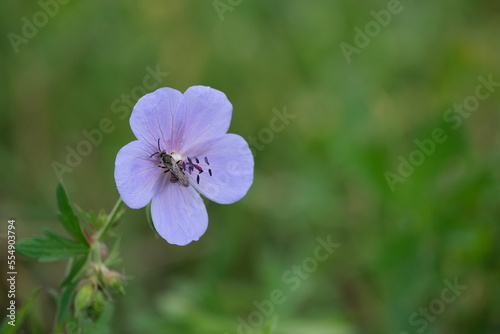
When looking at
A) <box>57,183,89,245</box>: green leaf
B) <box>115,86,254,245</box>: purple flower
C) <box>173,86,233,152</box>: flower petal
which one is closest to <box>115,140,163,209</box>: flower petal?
<box>115,86,254,245</box>: purple flower

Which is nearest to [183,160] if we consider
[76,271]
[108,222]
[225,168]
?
[225,168]

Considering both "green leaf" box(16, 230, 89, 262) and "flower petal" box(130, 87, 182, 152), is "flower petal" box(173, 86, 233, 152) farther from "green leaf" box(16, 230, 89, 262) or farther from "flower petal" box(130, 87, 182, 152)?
"green leaf" box(16, 230, 89, 262)

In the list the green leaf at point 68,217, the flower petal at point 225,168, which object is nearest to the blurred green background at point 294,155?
the green leaf at point 68,217

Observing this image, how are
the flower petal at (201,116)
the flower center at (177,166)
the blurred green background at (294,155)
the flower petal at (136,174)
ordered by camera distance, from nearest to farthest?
1. the flower petal at (136,174)
2. the flower petal at (201,116)
3. the flower center at (177,166)
4. the blurred green background at (294,155)

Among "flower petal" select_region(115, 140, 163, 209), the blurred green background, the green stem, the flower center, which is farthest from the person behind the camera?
the blurred green background

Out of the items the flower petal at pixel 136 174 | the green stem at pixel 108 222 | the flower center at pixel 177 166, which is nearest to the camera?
the flower petal at pixel 136 174

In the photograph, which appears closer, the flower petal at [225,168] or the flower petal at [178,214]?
the flower petal at [178,214]

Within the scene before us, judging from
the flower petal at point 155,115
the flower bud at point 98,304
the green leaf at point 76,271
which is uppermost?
the flower petal at point 155,115

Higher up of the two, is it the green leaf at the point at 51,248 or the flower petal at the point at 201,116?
the flower petal at the point at 201,116

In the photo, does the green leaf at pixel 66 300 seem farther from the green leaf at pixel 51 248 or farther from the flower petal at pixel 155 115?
the flower petal at pixel 155 115
